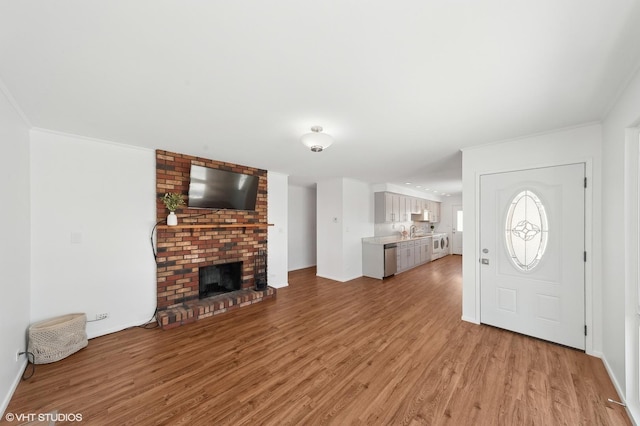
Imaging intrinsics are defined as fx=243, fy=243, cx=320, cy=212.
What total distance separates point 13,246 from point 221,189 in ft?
7.22

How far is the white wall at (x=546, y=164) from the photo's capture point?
256 centimetres

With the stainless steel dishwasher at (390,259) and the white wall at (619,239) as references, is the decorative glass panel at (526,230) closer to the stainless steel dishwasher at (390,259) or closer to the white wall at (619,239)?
the white wall at (619,239)

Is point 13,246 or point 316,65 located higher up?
point 316,65

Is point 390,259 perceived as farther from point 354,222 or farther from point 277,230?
point 277,230

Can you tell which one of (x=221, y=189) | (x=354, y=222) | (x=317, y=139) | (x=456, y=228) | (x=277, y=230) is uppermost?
(x=317, y=139)

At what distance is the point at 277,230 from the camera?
518cm

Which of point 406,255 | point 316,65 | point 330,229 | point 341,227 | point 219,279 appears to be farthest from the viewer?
point 406,255

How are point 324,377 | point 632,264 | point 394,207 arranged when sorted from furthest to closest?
point 394,207 < point 324,377 < point 632,264

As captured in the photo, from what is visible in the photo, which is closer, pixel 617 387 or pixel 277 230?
pixel 617 387

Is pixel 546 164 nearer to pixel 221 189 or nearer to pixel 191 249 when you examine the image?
pixel 221 189

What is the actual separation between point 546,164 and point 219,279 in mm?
5008

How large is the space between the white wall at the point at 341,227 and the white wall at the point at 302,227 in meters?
1.03

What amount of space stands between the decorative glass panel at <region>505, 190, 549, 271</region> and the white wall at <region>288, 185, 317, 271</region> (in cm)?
498

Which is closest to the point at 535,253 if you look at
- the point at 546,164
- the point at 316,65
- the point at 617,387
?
the point at 546,164
